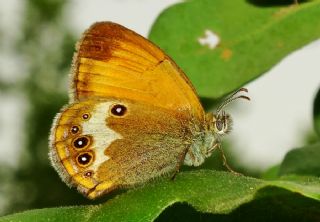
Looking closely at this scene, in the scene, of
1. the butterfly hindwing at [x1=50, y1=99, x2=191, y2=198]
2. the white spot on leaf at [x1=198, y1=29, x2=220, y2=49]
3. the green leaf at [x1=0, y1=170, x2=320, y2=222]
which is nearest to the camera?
the green leaf at [x1=0, y1=170, x2=320, y2=222]

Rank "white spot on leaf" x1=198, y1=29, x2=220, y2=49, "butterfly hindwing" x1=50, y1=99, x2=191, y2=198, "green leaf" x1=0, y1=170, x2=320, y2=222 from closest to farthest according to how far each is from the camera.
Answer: "green leaf" x1=0, y1=170, x2=320, y2=222 → "butterfly hindwing" x1=50, y1=99, x2=191, y2=198 → "white spot on leaf" x1=198, y1=29, x2=220, y2=49

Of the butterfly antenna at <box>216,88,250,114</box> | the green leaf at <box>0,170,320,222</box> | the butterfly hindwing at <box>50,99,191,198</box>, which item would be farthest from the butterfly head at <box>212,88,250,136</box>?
the green leaf at <box>0,170,320,222</box>

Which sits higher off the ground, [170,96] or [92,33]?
[92,33]

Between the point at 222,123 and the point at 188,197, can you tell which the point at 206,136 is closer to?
the point at 222,123

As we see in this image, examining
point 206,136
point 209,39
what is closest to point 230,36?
point 209,39

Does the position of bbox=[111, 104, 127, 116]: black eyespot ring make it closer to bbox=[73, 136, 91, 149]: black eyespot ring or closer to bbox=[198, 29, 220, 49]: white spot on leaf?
bbox=[73, 136, 91, 149]: black eyespot ring

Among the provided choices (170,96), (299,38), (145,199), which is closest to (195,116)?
(170,96)

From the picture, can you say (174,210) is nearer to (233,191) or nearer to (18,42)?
(233,191)

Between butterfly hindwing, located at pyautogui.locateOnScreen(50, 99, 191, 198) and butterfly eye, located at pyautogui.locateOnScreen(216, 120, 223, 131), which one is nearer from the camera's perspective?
butterfly hindwing, located at pyautogui.locateOnScreen(50, 99, 191, 198)
